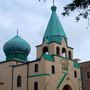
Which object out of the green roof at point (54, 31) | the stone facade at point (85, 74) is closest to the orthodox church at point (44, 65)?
the green roof at point (54, 31)

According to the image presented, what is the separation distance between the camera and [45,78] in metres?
26.0

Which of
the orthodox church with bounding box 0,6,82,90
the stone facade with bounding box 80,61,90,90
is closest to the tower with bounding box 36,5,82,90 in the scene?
the orthodox church with bounding box 0,6,82,90

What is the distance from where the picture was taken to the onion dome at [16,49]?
1205 inches

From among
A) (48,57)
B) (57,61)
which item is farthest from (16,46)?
(57,61)

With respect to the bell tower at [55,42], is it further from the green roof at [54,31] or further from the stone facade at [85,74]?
the stone facade at [85,74]

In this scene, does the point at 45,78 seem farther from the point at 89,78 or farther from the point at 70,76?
the point at 89,78

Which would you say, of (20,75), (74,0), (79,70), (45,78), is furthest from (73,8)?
(79,70)

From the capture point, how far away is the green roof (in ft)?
96.7

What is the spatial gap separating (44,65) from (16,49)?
5.42 metres

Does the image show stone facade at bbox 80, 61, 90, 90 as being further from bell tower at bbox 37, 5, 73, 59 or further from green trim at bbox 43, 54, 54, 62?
green trim at bbox 43, 54, 54, 62

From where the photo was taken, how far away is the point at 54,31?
97.1 ft

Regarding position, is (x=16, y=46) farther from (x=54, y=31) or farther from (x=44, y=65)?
(x=44, y=65)

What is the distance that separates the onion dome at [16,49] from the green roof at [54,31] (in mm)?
2798

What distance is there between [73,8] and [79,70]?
2376 centimetres
